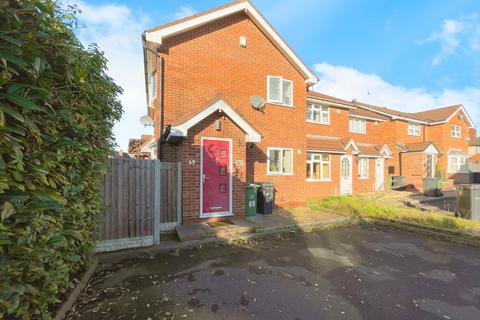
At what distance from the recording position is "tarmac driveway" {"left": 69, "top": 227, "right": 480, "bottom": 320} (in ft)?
10.7

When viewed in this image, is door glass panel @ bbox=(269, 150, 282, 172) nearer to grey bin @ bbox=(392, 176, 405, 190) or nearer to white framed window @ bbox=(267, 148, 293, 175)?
white framed window @ bbox=(267, 148, 293, 175)

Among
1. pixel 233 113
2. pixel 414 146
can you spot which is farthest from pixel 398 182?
pixel 233 113

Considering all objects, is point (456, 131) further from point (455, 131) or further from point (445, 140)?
point (445, 140)

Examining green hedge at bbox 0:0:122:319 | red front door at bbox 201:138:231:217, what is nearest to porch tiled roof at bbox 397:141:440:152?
red front door at bbox 201:138:231:217

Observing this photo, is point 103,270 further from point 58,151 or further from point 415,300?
point 415,300

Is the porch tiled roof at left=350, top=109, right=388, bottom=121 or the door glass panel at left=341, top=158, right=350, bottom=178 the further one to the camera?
the porch tiled roof at left=350, top=109, right=388, bottom=121

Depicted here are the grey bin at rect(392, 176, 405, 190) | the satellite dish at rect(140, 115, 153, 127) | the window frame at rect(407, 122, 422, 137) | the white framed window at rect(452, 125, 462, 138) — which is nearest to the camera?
the satellite dish at rect(140, 115, 153, 127)

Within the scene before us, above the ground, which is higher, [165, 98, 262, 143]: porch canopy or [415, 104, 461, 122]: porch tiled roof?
[415, 104, 461, 122]: porch tiled roof

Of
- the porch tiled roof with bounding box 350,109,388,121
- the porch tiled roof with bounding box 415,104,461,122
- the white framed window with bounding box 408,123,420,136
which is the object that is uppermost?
the porch tiled roof with bounding box 415,104,461,122

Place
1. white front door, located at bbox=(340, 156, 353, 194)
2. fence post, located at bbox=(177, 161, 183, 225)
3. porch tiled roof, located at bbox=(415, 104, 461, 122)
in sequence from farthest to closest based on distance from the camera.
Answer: porch tiled roof, located at bbox=(415, 104, 461, 122), white front door, located at bbox=(340, 156, 353, 194), fence post, located at bbox=(177, 161, 183, 225)

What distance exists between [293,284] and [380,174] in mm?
17039

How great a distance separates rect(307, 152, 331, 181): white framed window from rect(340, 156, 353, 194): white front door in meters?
1.48

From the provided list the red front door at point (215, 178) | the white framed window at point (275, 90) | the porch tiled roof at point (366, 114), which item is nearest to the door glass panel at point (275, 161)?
the white framed window at point (275, 90)

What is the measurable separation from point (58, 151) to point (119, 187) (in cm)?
311
